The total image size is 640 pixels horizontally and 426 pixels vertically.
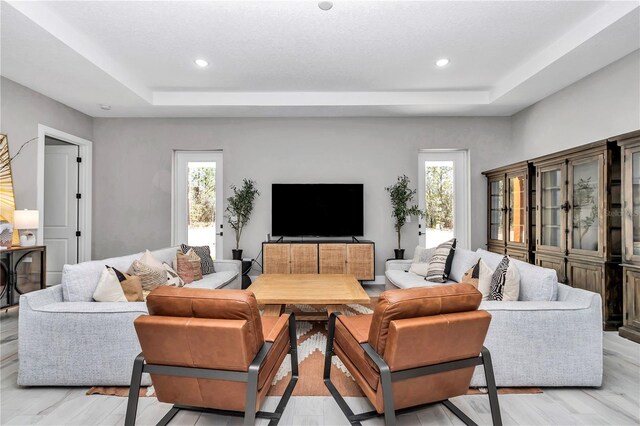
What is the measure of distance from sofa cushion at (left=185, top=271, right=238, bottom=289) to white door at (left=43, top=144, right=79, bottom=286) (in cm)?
277

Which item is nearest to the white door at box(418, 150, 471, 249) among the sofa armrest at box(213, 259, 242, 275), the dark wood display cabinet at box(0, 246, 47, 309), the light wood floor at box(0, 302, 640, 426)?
the sofa armrest at box(213, 259, 242, 275)

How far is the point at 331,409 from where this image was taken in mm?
1987

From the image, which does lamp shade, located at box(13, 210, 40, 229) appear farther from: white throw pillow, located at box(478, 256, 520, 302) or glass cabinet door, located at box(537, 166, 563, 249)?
glass cabinet door, located at box(537, 166, 563, 249)

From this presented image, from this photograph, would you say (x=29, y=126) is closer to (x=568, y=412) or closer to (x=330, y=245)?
(x=330, y=245)

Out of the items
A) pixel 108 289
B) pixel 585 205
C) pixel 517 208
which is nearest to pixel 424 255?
pixel 517 208

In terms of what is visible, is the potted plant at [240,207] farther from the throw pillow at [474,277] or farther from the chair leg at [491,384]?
the chair leg at [491,384]

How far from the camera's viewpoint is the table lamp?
12.0ft

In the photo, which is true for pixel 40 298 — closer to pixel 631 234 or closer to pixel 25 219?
pixel 25 219

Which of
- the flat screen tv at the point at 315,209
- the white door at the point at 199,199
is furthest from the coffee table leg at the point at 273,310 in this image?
the white door at the point at 199,199

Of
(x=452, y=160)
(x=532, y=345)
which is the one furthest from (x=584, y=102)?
(x=532, y=345)

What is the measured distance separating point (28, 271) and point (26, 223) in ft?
1.72

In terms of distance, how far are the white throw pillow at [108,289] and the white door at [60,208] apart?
138 inches

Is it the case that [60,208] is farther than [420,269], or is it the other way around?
[60,208]

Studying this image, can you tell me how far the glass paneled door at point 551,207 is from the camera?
12.6 ft
